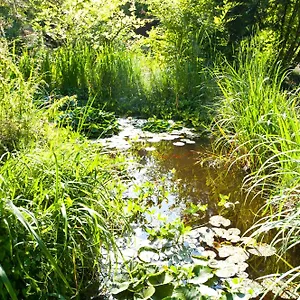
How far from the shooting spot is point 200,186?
11.3ft

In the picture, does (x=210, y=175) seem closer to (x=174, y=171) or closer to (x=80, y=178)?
(x=174, y=171)

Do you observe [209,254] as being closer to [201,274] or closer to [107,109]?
[201,274]

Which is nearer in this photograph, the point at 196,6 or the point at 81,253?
the point at 81,253

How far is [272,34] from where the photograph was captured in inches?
236

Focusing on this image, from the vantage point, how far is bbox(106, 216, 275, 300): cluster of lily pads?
2.01 meters

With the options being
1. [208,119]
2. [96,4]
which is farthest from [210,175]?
[96,4]

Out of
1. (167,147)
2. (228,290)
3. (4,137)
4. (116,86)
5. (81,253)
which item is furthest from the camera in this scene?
(116,86)

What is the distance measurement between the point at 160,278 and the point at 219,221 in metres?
0.87

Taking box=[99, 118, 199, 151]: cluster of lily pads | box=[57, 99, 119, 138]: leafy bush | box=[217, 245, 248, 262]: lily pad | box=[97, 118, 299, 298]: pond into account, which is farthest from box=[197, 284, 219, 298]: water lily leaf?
box=[57, 99, 119, 138]: leafy bush

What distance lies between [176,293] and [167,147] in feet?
8.04

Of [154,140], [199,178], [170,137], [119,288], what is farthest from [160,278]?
[170,137]

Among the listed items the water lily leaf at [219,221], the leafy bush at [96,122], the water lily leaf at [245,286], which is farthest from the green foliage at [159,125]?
the water lily leaf at [245,286]

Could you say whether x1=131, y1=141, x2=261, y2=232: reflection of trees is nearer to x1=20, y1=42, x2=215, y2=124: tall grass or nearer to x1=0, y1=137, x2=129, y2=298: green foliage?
x1=0, y1=137, x2=129, y2=298: green foliage

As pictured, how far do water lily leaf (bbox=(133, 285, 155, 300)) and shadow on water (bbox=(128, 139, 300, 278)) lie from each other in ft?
2.03
